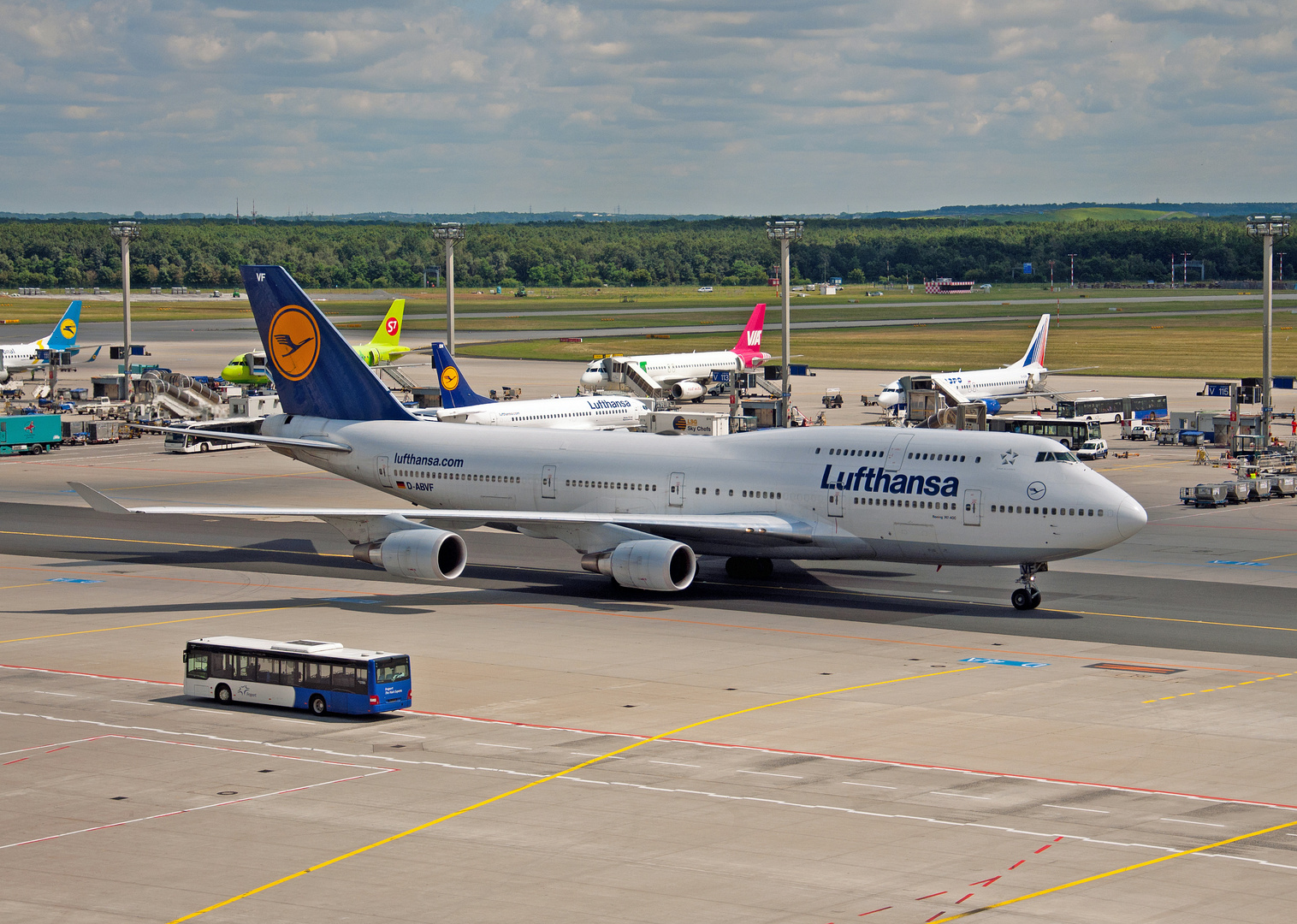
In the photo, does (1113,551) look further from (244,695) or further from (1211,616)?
(244,695)

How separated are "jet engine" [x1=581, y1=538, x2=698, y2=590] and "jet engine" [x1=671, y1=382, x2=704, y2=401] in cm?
7637

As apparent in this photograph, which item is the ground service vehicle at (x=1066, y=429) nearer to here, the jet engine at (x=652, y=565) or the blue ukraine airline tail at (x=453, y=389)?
the blue ukraine airline tail at (x=453, y=389)

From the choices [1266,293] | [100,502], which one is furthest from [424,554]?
[1266,293]

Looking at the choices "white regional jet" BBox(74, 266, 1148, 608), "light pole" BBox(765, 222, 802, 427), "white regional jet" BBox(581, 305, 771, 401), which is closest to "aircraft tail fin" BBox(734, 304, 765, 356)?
"white regional jet" BBox(581, 305, 771, 401)

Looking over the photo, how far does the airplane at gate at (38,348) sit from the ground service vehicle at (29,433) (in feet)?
127

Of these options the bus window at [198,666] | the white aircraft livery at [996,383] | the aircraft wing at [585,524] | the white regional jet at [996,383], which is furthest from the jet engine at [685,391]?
the bus window at [198,666]

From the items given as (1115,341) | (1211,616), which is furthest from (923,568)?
(1115,341)

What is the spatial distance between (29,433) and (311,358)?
4288 centimetres

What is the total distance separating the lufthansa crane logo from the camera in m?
60.9

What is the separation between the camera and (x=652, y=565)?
49375mm

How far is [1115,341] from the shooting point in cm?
17862

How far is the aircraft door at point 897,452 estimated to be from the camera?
161 feet

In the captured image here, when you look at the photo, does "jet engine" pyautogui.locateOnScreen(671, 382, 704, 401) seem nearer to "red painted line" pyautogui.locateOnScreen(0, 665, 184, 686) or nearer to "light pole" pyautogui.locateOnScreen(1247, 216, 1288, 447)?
"light pole" pyautogui.locateOnScreen(1247, 216, 1288, 447)

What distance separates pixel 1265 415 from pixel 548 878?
69.8m
